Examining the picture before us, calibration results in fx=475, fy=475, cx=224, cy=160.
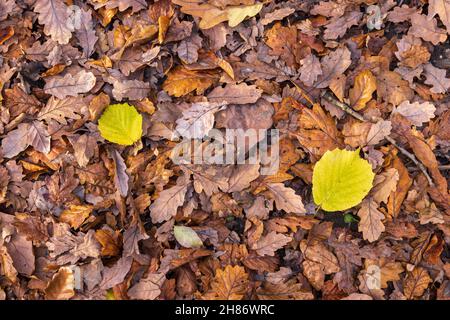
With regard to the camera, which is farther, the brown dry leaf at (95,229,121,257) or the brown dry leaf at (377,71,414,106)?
the brown dry leaf at (377,71,414,106)

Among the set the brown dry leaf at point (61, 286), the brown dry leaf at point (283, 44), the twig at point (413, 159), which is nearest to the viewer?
the brown dry leaf at point (61, 286)

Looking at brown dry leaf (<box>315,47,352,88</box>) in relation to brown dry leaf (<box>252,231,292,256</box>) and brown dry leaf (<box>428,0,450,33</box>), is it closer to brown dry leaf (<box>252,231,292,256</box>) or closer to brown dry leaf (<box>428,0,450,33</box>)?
brown dry leaf (<box>428,0,450,33</box>)

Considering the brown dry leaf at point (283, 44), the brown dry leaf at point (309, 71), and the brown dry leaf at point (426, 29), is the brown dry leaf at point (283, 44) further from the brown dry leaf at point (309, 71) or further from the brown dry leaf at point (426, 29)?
the brown dry leaf at point (426, 29)

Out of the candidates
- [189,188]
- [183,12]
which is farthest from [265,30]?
[189,188]

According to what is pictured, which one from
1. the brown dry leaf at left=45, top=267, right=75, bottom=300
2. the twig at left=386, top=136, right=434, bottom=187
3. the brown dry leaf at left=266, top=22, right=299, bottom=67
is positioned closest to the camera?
the brown dry leaf at left=45, top=267, right=75, bottom=300

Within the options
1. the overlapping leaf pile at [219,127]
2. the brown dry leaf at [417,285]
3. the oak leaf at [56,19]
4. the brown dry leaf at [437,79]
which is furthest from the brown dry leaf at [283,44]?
the brown dry leaf at [417,285]

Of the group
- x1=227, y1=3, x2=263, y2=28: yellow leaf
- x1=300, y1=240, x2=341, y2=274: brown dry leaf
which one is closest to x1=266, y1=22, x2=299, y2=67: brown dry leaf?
x1=227, y1=3, x2=263, y2=28: yellow leaf

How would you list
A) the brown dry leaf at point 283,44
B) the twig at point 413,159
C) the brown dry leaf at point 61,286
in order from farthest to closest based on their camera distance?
the brown dry leaf at point 283,44
the twig at point 413,159
the brown dry leaf at point 61,286
